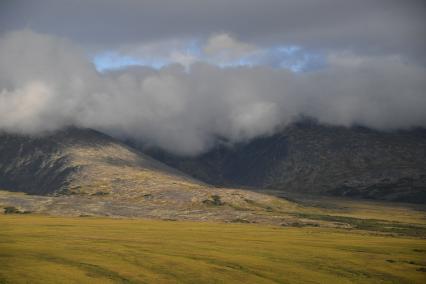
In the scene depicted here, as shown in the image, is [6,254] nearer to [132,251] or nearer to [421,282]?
[132,251]

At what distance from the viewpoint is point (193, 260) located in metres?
104

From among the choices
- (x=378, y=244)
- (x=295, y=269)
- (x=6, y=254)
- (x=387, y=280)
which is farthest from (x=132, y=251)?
(x=378, y=244)

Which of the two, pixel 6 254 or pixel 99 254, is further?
pixel 99 254

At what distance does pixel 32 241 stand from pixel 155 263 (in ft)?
128

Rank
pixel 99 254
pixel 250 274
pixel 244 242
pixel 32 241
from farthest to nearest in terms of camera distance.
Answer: pixel 244 242 → pixel 32 241 → pixel 99 254 → pixel 250 274

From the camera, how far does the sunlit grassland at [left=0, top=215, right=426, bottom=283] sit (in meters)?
85.7

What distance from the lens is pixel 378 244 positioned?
507ft

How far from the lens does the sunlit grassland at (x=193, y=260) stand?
85.7 meters

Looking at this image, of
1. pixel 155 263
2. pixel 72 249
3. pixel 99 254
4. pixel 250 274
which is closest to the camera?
pixel 250 274

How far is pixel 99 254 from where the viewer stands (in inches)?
4158

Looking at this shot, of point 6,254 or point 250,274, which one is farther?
point 6,254

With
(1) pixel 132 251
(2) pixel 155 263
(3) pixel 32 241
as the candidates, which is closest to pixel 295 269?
(2) pixel 155 263

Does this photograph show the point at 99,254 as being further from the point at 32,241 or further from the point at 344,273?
the point at 344,273

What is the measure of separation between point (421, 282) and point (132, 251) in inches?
2004
